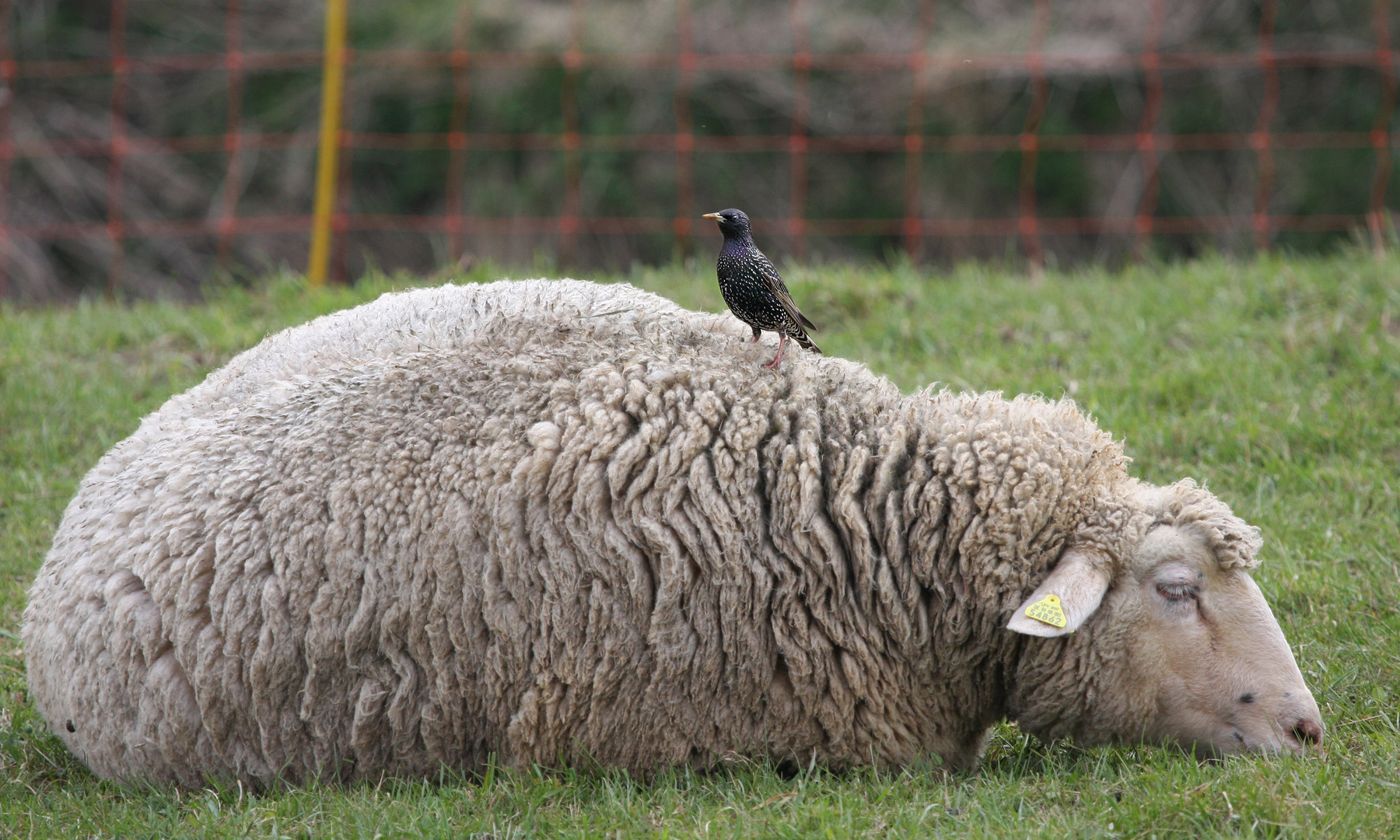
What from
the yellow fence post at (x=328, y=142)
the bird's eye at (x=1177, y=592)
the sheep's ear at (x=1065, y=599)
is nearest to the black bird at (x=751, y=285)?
the sheep's ear at (x=1065, y=599)

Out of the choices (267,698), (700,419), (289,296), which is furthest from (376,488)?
(289,296)

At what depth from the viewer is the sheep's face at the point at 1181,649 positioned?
3.34 m

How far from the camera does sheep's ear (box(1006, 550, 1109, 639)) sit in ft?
10.5

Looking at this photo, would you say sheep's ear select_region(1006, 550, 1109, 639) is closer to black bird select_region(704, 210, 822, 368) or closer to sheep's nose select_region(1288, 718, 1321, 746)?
sheep's nose select_region(1288, 718, 1321, 746)

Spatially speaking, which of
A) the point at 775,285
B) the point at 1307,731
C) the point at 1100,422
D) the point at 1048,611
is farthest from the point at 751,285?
the point at 1100,422

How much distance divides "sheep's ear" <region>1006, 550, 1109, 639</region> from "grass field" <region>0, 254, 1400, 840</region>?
1.21 ft

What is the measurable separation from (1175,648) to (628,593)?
1.37 meters

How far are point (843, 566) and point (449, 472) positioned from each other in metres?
1.00

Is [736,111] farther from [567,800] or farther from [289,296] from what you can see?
[567,800]

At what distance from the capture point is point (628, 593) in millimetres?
3311

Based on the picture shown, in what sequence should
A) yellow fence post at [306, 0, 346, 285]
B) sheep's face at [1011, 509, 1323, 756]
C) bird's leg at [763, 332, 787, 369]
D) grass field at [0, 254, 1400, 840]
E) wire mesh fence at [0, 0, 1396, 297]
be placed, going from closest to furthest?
grass field at [0, 254, 1400, 840]
sheep's face at [1011, 509, 1323, 756]
bird's leg at [763, 332, 787, 369]
yellow fence post at [306, 0, 346, 285]
wire mesh fence at [0, 0, 1396, 297]

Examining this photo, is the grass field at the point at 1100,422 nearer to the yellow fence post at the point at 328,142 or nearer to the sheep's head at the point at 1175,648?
the sheep's head at the point at 1175,648

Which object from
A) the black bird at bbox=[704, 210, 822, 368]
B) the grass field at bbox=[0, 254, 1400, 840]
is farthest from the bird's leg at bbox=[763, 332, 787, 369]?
the grass field at bbox=[0, 254, 1400, 840]

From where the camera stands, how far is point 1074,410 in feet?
12.3
